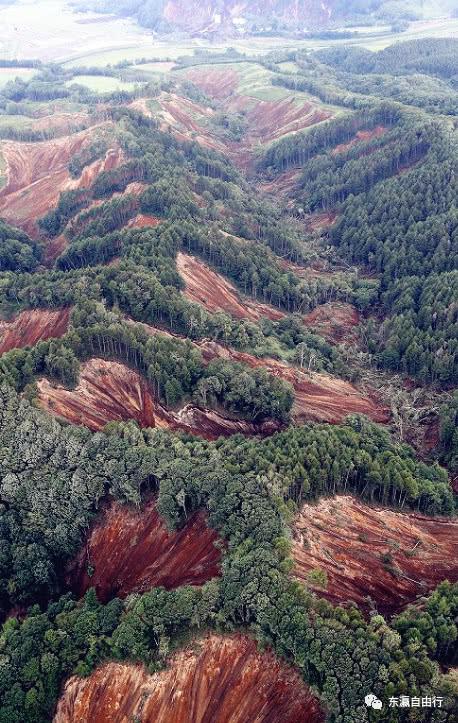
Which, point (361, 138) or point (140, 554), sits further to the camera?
point (361, 138)

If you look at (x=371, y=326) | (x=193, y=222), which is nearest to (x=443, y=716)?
(x=371, y=326)

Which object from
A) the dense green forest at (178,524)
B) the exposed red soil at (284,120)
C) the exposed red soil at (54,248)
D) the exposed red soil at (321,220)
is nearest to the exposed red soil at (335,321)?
the dense green forest at (178,524)

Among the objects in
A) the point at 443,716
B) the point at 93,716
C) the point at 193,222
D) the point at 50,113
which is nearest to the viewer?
the point at 443,716

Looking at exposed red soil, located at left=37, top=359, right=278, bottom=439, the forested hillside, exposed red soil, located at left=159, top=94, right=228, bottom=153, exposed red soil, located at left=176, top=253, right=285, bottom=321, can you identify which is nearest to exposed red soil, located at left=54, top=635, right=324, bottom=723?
the forested hillside

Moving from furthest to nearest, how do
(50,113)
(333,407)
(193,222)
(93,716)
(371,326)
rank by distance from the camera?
(50,113)
(193,222)
(371,326)
(333,407)
(93,716)

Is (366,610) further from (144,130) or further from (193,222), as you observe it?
(144,130)

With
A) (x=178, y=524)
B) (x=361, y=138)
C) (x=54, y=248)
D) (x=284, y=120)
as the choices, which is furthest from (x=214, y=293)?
(x=284, y=120)

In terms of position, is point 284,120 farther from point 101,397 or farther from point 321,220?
point 101,397
